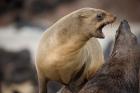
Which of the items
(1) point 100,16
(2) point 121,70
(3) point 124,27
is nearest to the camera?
(2) point 121,70

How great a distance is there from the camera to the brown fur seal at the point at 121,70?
232 inches

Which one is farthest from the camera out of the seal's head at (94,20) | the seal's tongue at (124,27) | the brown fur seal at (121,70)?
the seal's head at (94,20)

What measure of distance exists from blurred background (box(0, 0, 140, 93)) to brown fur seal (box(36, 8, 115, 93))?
44.4 ft

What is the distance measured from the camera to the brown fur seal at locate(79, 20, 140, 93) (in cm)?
588

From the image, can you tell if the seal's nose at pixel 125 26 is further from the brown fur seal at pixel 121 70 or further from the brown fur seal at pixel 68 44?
the brown fur seal at pixel 68 44

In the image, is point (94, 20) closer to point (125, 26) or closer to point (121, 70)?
point (125, 26)

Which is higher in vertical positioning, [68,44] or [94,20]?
[94,20]

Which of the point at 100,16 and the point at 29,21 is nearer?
the point at 100,16

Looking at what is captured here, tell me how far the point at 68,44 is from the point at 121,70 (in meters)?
1.07

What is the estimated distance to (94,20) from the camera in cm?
683

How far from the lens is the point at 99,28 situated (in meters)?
6.80

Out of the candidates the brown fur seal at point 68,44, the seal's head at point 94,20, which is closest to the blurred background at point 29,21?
the brown fur seal at point 68,44

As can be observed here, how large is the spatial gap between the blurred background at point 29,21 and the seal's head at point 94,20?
1382cm

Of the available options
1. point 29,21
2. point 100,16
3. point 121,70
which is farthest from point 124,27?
point 29,21
